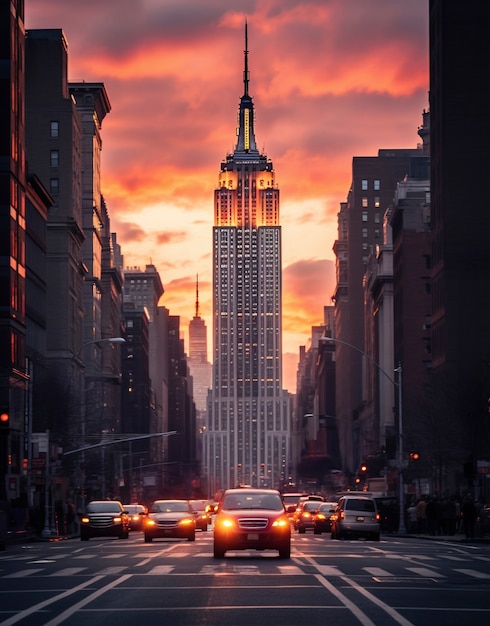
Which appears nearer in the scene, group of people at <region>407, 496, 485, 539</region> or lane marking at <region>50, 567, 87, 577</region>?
lane marking at <region>50, 567, 87, 577</region>

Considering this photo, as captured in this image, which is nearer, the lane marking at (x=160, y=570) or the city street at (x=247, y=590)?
the city street at (x=247, y=590)

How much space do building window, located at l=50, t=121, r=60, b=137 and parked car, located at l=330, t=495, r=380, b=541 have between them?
11641cm

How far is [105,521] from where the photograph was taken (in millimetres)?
60750

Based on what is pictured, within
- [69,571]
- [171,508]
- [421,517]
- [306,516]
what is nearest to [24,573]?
[69,571]

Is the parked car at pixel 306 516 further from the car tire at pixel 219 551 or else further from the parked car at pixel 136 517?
the car tire at pixel 219 551

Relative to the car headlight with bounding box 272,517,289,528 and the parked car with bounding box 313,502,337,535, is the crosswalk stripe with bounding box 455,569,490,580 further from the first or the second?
the parked car with bounding box 313,502,337,535

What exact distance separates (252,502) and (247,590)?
14.0 meters

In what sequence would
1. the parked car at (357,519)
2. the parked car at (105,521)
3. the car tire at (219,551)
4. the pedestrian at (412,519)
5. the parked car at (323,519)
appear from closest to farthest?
the car tire at (219,551), the parked car at (357,519), the parked car at (105,521), the parked car at (323,519), the pedestrian at (412,519)

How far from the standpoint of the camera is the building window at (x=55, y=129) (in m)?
167

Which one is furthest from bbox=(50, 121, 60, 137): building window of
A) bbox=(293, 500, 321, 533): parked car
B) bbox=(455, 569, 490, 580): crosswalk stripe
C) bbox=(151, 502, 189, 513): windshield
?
bbox=(455, 569, 490, 580): crosswalk stripe

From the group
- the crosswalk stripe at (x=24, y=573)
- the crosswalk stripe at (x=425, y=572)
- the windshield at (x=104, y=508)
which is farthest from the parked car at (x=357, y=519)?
the crosswalk stripe at (x=24, y=573)

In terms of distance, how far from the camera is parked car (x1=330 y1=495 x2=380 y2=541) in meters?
56.1

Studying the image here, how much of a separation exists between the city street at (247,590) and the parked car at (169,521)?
14282 millimetres

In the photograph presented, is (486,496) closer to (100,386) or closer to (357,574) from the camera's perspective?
(357,574)
